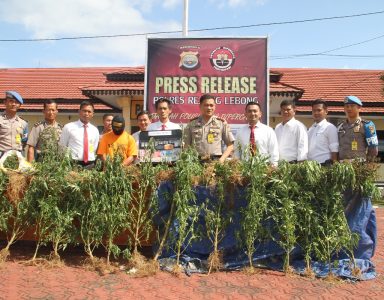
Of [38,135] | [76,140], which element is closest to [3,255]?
[76,140]

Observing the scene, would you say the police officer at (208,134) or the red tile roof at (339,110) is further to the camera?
the red tile roof at (339,110)

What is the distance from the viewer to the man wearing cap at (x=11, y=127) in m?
5.40

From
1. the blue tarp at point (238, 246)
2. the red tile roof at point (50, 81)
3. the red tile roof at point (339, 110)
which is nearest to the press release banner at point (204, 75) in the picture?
the blue tarp at point (238, 246)

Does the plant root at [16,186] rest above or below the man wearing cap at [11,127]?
below

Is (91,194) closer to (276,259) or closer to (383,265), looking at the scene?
(276,259)

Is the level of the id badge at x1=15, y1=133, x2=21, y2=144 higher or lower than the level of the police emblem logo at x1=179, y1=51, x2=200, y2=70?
lower

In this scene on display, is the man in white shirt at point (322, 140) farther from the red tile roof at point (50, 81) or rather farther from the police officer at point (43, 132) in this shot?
the red tile roof at point (50, 81)

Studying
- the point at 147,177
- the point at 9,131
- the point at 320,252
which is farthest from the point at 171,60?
the point at 320,252

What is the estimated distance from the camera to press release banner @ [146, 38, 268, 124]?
718cm

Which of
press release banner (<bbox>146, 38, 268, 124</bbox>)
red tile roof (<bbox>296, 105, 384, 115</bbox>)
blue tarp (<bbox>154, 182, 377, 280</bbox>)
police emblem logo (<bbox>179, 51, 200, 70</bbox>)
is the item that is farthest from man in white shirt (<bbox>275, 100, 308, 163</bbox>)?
red tile roof (<bbox>296, 105, 384, 115</bbox>)

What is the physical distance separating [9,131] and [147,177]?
2.51 m

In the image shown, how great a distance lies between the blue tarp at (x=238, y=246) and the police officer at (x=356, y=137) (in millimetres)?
951

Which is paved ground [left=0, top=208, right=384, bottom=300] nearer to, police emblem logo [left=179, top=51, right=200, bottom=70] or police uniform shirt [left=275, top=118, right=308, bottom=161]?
police uniform shirt [left=275, top=118, right=308, bottom=161]

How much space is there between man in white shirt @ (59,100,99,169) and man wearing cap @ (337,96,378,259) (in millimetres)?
3367
